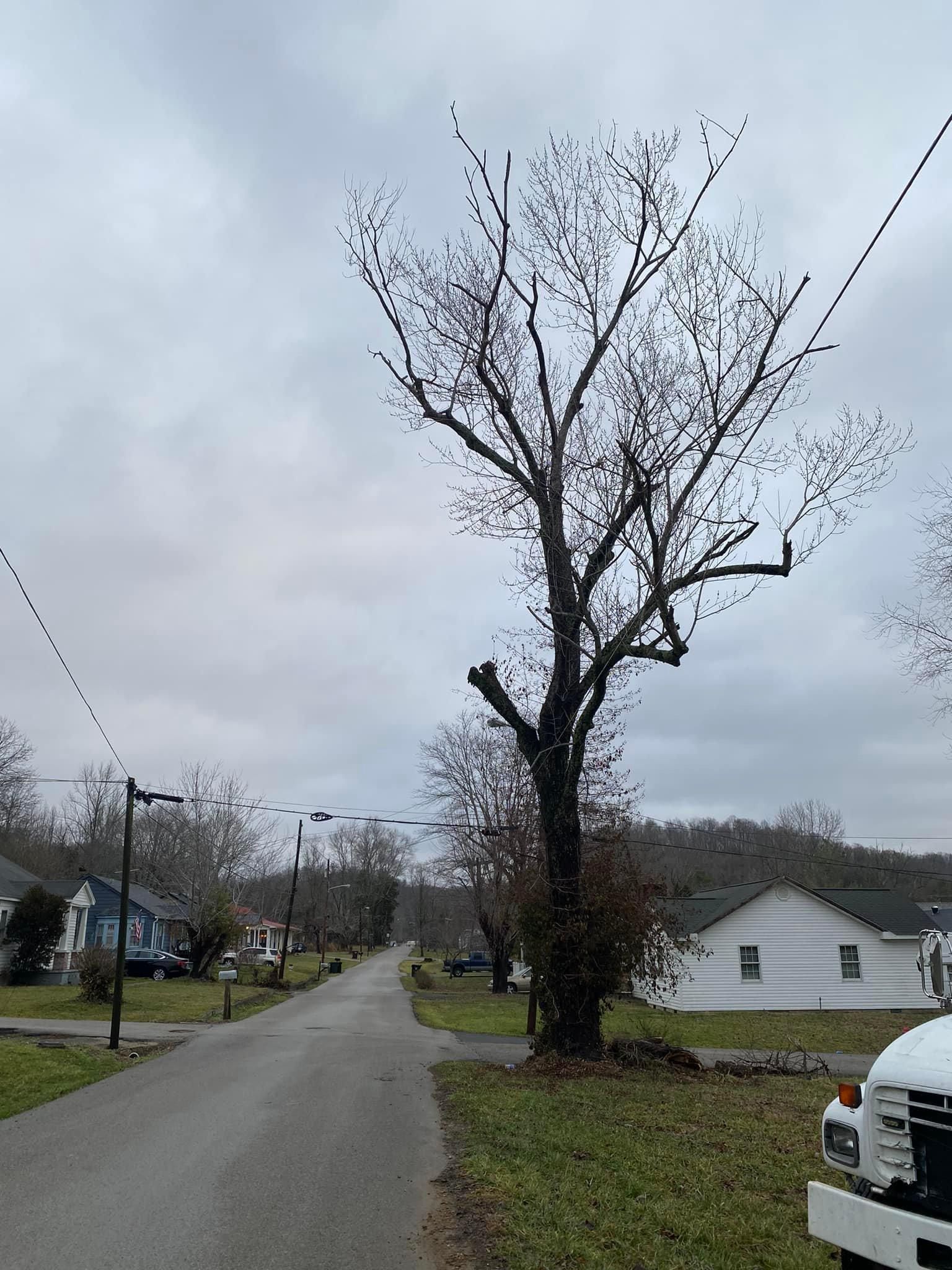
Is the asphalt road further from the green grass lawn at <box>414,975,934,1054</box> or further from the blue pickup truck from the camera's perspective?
the blue pickup truck

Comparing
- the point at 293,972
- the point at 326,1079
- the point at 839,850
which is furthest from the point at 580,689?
the point at 839,850

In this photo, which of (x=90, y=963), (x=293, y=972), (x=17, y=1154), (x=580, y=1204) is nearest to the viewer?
(x=580, y=1204)

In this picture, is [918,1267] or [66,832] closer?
[918,1267]

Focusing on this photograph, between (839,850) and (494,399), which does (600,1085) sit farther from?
(839,850)

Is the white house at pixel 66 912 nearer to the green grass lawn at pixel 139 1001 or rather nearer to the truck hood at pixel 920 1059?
the green grass lawn at pixel 139 1001

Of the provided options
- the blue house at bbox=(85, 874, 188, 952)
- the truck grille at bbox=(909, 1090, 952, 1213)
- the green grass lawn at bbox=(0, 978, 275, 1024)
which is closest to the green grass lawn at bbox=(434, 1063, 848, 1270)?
the truck grille at bbox=(909, 1090, 952, 1213)

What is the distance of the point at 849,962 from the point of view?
34.1 meters

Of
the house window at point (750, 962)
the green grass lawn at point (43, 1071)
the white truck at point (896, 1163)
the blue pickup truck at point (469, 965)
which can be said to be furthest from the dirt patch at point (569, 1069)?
the blue pickup truck at point (469, 965)

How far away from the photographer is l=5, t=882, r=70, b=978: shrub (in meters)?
33.4

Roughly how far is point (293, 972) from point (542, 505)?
142ft

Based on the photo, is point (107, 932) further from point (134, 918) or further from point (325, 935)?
point (325, 935)

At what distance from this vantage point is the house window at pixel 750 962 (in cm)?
3384

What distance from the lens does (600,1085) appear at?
39.2 feet

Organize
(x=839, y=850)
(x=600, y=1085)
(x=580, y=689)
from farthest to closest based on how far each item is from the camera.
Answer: (x=839, y=850), (x=580, y=689), (x=600, y=1085)
